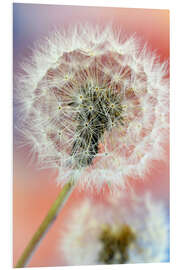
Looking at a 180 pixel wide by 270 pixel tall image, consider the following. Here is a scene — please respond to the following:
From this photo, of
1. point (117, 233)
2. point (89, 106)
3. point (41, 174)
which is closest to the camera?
point (89, 106)

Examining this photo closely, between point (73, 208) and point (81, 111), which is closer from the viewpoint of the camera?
point (81, 111)

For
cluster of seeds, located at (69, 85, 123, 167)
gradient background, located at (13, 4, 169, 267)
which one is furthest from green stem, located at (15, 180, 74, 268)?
cluster of seeds, located at (69, 85, 123, 167)

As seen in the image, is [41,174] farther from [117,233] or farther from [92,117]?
[117,233]

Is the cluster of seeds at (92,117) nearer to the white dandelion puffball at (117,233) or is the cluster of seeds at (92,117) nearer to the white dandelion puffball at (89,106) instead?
the white dandelion puffball at (89,106)

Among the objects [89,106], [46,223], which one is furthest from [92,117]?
[46,223]
